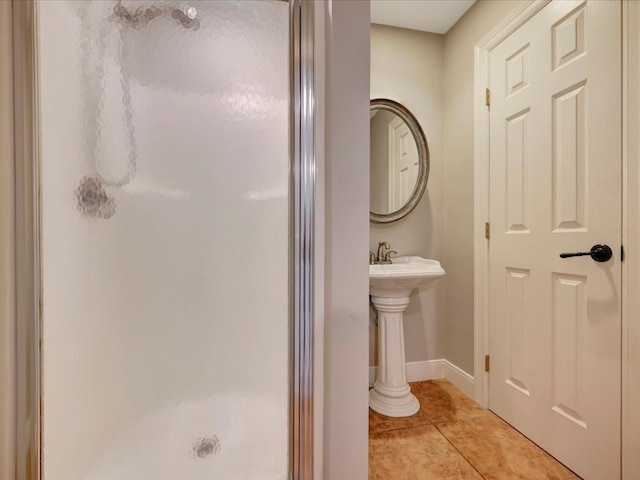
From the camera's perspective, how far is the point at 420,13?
1807 millimetres

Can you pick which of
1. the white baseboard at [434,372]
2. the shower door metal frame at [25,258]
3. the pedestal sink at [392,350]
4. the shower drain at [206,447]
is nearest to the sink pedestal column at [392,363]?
the pedestal sink at [392,350]

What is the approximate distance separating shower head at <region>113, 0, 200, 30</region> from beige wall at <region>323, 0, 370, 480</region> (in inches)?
15.8

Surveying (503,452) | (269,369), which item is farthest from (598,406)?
(269,369)

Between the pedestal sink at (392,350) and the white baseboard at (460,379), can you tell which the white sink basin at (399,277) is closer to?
the pedestal sink at (392,350)

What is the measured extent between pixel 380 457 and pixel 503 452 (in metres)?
0.53

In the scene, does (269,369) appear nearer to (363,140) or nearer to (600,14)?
(363,140)

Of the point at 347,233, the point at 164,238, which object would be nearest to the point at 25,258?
the point at 164,238

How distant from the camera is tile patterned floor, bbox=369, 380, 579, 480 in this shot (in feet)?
4.07

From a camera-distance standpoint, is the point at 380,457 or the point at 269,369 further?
the point at 380,457

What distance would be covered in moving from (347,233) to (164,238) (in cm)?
54

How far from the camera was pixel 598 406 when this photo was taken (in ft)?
3.77

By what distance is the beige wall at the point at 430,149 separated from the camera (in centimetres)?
191

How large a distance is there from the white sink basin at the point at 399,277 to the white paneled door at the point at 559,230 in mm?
388

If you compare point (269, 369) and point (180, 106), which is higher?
point (180, 106)
